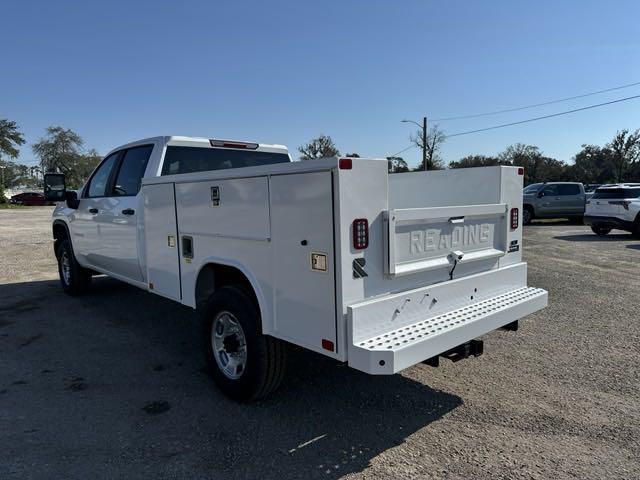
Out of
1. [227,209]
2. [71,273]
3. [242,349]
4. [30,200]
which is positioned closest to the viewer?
[227,209]

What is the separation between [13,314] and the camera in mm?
6703

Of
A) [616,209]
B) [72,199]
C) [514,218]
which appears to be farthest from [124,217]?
[616,209]

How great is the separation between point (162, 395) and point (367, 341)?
79.9 inches

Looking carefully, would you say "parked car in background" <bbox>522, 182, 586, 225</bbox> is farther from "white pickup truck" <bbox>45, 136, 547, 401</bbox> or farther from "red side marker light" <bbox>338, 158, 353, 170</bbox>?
"red side marker light" <bbox>338, 158, 353, 170</bbox>

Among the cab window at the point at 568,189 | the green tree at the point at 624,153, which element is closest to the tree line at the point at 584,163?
the green tree at the point at 624,153

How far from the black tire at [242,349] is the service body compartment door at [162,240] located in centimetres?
70

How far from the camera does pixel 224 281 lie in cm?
423

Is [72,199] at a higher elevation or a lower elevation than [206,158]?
lower

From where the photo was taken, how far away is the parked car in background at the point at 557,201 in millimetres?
21172

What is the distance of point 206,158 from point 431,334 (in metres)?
3.50

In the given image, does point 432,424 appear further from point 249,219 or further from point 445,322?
point 249,219

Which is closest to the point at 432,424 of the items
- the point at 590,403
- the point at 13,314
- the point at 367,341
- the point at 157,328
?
the point at 367,341

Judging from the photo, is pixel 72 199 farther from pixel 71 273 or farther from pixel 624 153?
pixel 624 153

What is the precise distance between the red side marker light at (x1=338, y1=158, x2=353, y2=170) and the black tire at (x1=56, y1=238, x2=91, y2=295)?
5886mm
